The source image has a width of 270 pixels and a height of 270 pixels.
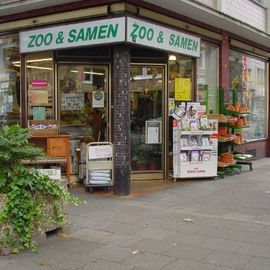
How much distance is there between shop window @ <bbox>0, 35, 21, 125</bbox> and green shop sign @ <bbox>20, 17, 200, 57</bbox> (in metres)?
0.70

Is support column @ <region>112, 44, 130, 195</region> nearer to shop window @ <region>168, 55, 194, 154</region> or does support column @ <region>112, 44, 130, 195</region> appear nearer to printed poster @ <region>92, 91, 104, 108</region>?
printed poster @ <region>92, 91, 104, 108</region>

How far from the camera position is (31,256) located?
5.46m

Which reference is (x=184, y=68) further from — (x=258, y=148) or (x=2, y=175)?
(x=2, y=175)

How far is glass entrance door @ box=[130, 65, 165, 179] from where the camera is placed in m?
10.7

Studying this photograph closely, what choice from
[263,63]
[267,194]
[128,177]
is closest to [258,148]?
[263,63]

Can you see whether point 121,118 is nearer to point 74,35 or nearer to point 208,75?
point 74,35

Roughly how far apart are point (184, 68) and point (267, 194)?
142 inches

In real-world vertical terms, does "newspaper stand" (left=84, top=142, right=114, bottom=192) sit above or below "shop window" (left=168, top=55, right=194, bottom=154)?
below

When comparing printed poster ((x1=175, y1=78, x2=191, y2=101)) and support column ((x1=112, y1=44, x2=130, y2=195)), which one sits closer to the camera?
support column ((x1=112, y1=44, x2=130, y2=195))

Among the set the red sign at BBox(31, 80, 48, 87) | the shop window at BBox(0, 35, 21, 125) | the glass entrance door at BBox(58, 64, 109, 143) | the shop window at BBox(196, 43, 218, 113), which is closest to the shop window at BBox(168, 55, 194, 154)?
the shop window at BBox(196, 43, 218, 113)

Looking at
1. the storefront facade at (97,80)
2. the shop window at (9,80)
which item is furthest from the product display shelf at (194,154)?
the shop window at (9,80)

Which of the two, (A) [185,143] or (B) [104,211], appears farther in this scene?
(A) [185,143]

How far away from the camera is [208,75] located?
1219cm

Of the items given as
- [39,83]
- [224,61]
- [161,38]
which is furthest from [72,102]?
[224,61]
